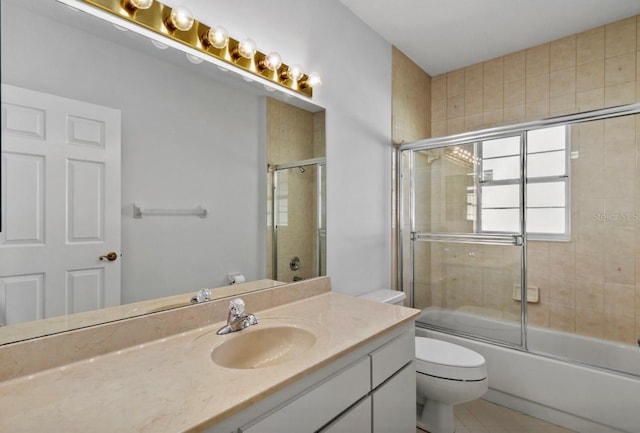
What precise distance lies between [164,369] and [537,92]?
308cm

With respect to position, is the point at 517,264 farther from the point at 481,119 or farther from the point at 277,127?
the point at 277,127

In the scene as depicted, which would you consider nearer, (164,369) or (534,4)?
(164,369)

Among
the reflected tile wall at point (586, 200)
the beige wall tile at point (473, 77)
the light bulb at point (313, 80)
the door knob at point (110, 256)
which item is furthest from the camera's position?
the beige wall tile at point (473, 77)

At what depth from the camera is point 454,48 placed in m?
2.63

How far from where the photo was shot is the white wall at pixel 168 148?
947mm

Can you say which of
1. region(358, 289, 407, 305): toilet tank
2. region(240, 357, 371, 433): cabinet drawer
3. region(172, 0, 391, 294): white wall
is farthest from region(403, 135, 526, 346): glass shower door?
region(240, 357, 371, 433): cabinet drawer

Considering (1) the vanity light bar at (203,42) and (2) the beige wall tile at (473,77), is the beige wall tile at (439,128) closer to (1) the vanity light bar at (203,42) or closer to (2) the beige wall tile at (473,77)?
(2) the beige wall tile at (473,77)

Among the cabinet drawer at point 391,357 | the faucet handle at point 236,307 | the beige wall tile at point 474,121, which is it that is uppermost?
the beige wall tile at point 474,121

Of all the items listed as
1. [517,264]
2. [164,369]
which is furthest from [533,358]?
[164,369]

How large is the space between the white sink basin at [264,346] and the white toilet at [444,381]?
0.92m

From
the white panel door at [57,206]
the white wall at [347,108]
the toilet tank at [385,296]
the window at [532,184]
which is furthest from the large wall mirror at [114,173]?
the window at [532,184]

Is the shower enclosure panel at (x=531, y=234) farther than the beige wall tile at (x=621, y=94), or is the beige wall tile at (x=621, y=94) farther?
the beige wall tile at (x=621, y=94)

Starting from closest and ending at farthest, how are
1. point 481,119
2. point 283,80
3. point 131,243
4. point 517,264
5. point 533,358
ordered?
point 131,243 → point 283,80 → point 533,358 → point 517,264 → point 481,119

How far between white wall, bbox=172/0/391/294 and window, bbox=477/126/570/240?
2.29 ft
